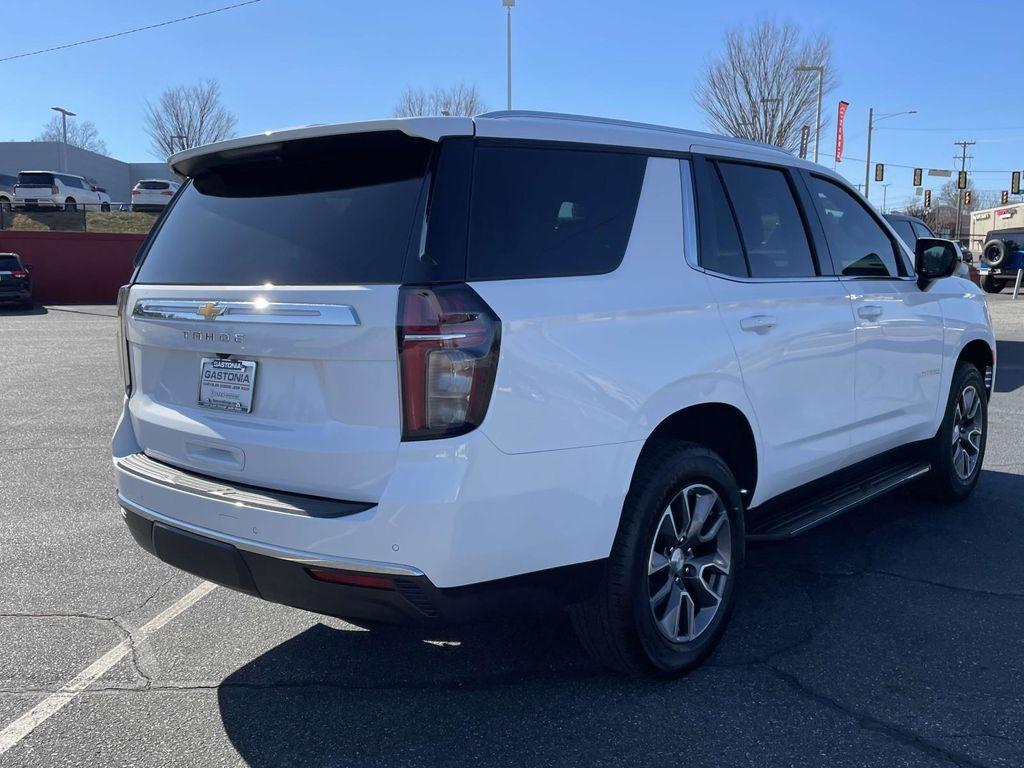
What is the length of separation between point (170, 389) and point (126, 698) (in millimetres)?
1092

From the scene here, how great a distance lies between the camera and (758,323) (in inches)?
142

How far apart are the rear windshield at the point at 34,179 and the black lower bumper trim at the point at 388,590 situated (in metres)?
38.7

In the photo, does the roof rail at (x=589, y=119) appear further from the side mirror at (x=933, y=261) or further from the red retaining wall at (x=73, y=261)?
the red retaining wall at (x=73, y=261)

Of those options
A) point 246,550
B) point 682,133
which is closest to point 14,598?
point 246,550

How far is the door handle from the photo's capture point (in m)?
3.55

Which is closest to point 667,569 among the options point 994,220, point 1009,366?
point 1009,366

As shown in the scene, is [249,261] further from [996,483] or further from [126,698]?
[996,483]

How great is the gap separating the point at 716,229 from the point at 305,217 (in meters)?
1.61

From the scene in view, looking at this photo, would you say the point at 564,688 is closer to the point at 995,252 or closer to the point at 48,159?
the point at 995,252

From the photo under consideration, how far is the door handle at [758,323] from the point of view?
3547mm

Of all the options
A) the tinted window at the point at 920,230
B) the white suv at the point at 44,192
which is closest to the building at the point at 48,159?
the white suv at the point at 44,192

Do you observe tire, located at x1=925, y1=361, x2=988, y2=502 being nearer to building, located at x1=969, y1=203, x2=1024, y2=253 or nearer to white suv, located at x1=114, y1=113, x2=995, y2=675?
white suv, located at x1=114, y1=113, x2=995, y2=675

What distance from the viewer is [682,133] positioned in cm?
366

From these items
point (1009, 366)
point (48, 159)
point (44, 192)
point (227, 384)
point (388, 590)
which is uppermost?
point (48, 159)
